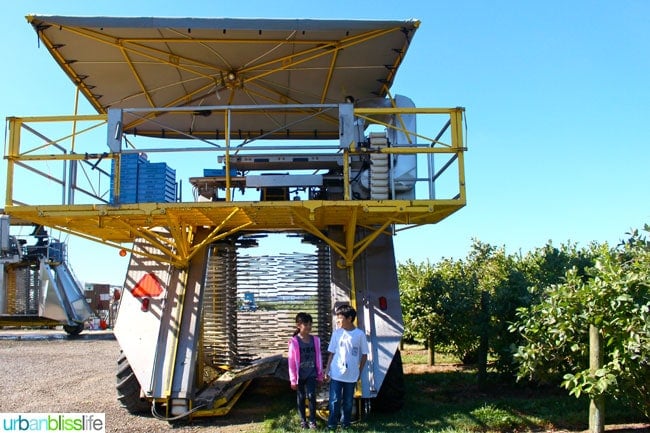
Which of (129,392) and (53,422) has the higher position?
(129,392)

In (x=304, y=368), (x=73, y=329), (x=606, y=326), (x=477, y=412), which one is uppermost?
(x=606, y=326)

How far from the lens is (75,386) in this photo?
11.1 m

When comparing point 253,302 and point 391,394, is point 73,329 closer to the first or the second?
point 253,302

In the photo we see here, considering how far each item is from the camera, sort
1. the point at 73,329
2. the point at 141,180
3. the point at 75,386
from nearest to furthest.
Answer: the point at 141,180 → the point at 75,386 → the point at 73,329

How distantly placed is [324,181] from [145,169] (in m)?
2.64

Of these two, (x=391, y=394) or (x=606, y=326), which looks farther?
(x=391, y=394)

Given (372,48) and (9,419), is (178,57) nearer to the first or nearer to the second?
(372,48)

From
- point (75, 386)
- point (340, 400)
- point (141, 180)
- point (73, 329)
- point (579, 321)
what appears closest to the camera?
point (579, 321)

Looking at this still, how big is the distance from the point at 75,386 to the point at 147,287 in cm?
361

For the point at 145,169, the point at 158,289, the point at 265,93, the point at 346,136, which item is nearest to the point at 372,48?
the point at 346,136

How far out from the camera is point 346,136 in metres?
7.61

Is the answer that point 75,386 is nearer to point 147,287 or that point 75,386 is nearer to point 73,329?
point 147,287

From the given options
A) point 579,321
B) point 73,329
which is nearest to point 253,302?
point 579,321

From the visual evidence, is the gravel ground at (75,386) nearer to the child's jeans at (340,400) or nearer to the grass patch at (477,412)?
the grass patch at (477,412)
